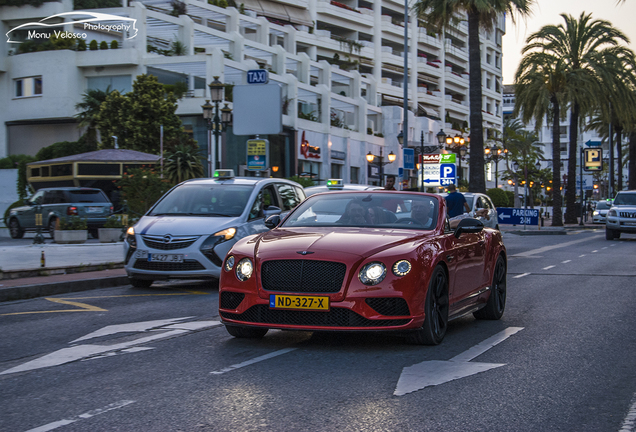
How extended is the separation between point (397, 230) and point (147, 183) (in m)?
16.3

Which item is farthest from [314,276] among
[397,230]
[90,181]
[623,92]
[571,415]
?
[623,92]

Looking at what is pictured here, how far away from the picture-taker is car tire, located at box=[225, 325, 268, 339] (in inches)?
292

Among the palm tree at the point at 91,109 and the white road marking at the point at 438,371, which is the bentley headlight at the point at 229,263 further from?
the palm tree at the point at 91,109

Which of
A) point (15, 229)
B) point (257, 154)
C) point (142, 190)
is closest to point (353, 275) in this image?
point (142, 190)

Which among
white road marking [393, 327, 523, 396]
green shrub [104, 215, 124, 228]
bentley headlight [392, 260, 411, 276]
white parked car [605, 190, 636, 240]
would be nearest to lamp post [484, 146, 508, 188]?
white parked car [605, 190, 636, 240]

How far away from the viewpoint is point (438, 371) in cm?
609

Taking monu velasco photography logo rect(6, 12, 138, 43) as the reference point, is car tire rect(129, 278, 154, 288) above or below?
below

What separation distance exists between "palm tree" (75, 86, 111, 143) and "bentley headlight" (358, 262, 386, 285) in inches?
1624

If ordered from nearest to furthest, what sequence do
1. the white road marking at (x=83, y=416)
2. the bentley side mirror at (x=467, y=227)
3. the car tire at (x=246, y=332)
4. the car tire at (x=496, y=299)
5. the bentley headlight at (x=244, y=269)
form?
the white road marking at (x=83, y=416), the bentley headlight at (x=244, y=269), the car tire at (x=246, y=332), the bentley side mirror at (x=467, y=227), the car tire at (x=496, y=299)

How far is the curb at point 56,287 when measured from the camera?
1134cm

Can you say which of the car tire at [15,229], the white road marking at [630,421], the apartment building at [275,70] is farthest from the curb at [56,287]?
the apartment building at [275,70]

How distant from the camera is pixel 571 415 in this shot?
488 cm

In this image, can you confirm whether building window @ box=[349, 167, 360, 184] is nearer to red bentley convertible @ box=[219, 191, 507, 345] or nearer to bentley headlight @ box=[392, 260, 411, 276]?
red bentley convertible @ box=[219, 191, 507, 345]

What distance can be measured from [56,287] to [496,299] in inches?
262
